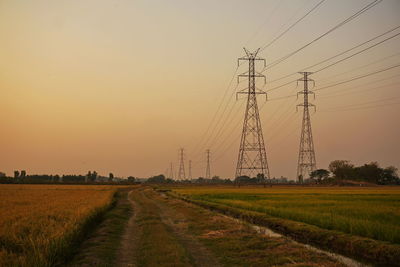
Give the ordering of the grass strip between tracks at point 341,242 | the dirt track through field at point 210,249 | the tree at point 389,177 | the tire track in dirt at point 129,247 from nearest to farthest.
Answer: the dirt track through field at point 210,249
the tire track in dirt at point 129,247
the grass strip between tracks at point 341,242
the tree at point 389,177

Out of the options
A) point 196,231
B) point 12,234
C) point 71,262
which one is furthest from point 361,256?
point 12,234

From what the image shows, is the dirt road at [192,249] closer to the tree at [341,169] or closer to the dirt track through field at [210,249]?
the dirt track through field at [210,249]

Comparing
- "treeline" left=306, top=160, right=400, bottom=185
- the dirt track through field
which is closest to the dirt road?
the dirt track through field

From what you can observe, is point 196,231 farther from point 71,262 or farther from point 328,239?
point 71,262

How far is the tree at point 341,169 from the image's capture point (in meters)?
167

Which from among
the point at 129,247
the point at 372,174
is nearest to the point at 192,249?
the point at 129,247

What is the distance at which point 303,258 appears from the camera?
43.1 feet

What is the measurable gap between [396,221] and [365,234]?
4.15 metres

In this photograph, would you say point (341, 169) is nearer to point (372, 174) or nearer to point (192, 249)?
point (372, 174)

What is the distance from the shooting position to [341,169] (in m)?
174

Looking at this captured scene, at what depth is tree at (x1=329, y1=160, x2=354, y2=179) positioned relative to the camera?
6565 inches

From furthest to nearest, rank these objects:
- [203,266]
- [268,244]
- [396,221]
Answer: [396,221]
[268,244]
[203,266]

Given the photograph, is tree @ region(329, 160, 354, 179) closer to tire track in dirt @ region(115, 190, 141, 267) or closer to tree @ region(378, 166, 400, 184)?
tree @ region(378, 166, 400, 184)

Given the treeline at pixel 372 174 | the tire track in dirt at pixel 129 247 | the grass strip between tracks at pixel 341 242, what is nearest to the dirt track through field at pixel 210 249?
the tire track in dirt at pixel 129 247
